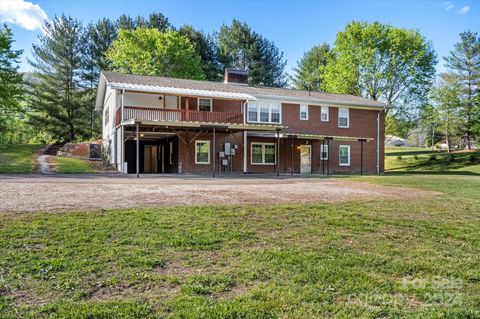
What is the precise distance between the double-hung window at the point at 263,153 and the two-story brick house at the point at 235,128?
0.21ft

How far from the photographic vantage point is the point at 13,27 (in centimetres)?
2797

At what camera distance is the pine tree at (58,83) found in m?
36.6

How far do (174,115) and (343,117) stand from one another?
1261cm

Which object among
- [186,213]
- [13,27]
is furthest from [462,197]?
[13,27]

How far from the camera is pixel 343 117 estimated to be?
1072 inches

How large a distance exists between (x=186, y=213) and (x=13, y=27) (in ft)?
92.5

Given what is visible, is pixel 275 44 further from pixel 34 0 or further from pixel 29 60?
pixel 34 0

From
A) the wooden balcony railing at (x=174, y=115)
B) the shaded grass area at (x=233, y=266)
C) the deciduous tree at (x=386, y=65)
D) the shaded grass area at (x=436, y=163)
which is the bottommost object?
the shaded grass area at (x=233, y=266)

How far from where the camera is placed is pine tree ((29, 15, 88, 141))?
36.6m

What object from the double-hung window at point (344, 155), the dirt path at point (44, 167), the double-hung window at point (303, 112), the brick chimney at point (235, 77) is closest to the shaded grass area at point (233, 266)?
the dirt path at point (44, 167)

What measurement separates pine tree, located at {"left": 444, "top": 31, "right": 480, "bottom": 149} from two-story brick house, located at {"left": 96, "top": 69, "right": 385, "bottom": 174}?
17.7m

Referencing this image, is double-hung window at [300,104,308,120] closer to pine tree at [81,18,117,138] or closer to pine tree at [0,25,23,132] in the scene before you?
pine tree at [0,25,23,132]

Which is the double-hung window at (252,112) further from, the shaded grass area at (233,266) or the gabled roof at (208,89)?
the shaded grass area at (233,266)

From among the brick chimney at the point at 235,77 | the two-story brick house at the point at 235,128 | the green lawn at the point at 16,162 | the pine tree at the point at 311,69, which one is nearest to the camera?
the green lawn at the point at 16,162
